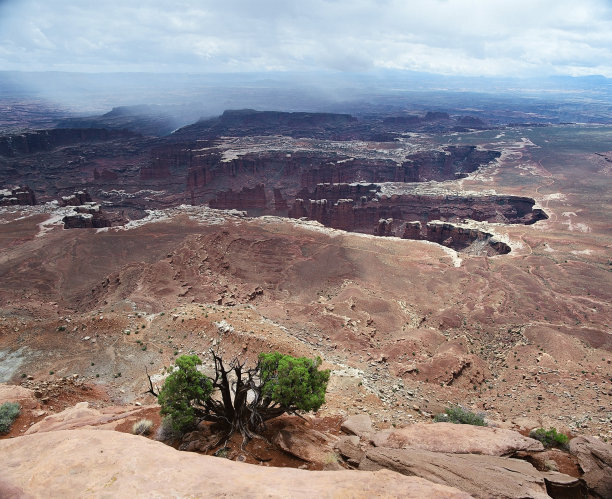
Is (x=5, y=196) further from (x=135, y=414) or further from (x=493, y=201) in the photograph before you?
Result: (x=493, y=201)

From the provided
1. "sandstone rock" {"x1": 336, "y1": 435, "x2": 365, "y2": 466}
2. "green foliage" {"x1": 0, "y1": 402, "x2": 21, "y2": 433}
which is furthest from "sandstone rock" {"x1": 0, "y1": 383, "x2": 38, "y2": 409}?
"sandstone rock" {"x1": 336, "y1": 435, "x2": 365, "y2": 466}

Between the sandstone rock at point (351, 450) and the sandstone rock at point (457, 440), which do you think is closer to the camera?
the sandstone rock at point (351, 450)

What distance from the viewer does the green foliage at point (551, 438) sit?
12.3 m

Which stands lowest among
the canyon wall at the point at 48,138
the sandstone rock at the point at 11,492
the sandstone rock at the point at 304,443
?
the sandstone rock at the point at 304,443

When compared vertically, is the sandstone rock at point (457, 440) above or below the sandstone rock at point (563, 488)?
below

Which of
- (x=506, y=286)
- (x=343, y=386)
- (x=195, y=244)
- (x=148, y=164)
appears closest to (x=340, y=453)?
(x=343, y=386)

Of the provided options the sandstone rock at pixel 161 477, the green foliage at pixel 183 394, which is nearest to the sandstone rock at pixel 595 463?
the sandstone rock at pixel 161 477

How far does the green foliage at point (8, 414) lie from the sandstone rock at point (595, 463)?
57.3 feet

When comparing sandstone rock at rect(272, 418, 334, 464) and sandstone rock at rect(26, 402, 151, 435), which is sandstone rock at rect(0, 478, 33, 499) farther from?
sandstone rock at rect(272, 418, 334, 464)

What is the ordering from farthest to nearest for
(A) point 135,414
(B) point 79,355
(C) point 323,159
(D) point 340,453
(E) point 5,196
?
(C) point 323,159, (E) point 5,196, (B) point 79,355, (A) point 135,414, (D) point 340,453

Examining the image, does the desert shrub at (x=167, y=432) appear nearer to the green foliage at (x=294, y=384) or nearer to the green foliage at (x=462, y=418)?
the green foliage at (x=294, y=384)

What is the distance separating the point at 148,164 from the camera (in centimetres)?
11719

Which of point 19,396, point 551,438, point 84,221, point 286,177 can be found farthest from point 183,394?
point 286,177

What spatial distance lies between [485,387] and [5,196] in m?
83.0
